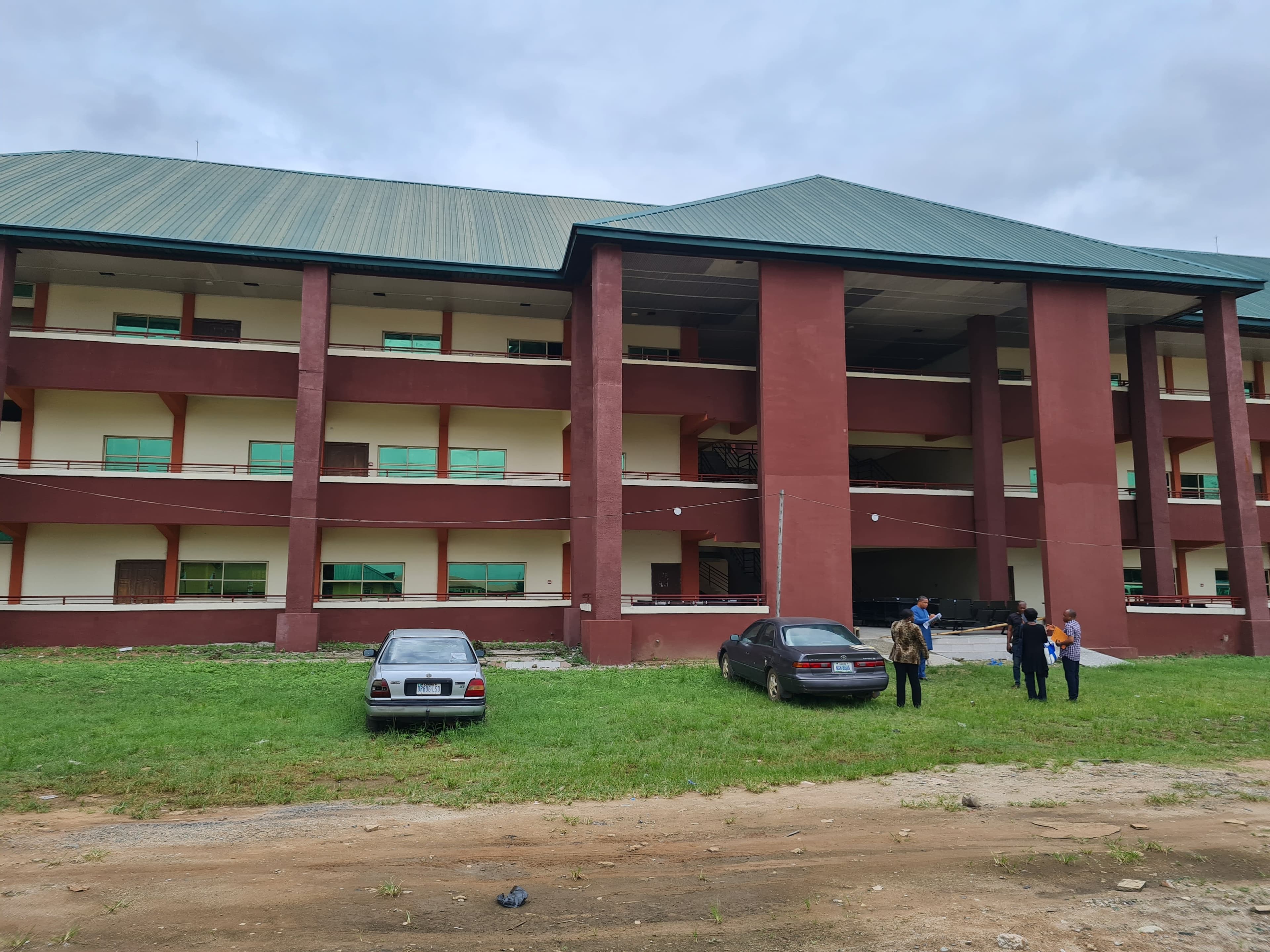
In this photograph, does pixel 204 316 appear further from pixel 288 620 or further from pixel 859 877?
pixel 859 877

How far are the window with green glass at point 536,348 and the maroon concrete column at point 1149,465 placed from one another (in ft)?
64.9

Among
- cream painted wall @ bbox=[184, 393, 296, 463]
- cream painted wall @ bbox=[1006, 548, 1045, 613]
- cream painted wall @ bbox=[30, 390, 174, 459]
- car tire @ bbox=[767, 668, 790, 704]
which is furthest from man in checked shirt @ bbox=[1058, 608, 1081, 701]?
cream painted wall @ bbox=[30, 390, 174, 459]

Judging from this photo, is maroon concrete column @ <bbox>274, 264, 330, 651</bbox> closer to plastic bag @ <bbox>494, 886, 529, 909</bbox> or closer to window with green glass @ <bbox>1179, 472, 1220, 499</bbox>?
plastic bag @ <bbox>494, 886, 529, 909</bbox>

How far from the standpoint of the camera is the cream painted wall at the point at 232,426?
2600cm

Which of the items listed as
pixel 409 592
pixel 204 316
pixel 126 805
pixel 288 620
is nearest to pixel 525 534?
pixel 409 592

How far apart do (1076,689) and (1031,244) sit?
16.7 m

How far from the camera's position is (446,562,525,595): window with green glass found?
2714cm

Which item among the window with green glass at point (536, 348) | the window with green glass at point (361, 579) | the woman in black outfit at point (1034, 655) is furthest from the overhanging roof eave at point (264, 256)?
the woman in black outfit at point (1034, 655)

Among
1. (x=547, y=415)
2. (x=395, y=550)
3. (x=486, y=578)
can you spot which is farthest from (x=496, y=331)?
(x=486, y=578)

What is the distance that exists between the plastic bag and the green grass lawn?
284 centimetres

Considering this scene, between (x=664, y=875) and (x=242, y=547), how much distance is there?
73.9 feet

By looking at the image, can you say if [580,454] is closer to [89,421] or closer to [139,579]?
[139,579]

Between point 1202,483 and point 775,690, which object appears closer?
point 775,690

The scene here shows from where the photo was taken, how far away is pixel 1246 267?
37.0 metres
